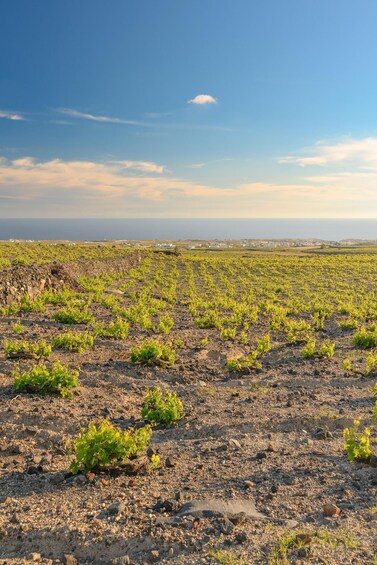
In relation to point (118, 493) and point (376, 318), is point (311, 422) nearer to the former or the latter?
point (118, 493)

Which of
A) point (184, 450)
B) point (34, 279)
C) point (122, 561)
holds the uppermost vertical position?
point (34, 279)

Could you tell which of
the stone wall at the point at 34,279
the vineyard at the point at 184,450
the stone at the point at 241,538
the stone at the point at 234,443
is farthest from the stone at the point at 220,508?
the stone wall at the point at 34,279

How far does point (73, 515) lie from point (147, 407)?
118 inches

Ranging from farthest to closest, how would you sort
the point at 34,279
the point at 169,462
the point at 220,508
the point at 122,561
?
1. the point at 34,279
2. the point at 169,462
3. the point at 220,508
4. the point at 122,561

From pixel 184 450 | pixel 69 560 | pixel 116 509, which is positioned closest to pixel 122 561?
pixel 69 560

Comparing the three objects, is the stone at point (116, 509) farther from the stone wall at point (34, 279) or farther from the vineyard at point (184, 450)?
the stone wall at point (34, 279)

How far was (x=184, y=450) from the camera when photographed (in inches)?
271

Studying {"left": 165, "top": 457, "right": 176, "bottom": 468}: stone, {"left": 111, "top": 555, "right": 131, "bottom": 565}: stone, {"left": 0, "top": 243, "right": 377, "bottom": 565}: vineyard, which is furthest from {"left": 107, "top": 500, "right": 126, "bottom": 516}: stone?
{"left": 165, "top": 457, "right": 176, "bottom": 468}: stone

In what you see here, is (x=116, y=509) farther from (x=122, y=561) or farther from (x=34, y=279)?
(x=34, y=279)

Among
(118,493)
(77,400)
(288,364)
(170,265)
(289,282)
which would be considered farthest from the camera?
(170,265)

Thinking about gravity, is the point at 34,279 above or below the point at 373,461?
above

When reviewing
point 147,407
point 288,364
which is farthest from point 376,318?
point 147,407

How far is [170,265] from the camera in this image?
51875 millimetres

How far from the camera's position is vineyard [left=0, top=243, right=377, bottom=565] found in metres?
4.55
